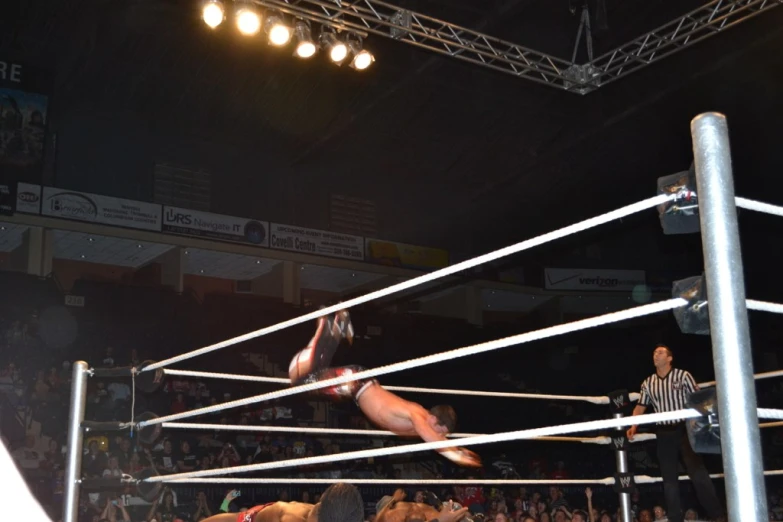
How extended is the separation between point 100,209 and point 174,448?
14.6 ft

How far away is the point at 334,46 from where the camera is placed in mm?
7648

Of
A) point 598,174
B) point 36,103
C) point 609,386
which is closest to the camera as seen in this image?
point 36,103

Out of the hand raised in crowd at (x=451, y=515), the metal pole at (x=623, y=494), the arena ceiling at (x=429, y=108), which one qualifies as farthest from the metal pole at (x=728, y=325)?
the arena ceiling at (x=429, y=108)

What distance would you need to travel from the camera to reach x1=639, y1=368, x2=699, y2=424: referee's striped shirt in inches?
186

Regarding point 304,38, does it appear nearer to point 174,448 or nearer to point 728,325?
point 174,448

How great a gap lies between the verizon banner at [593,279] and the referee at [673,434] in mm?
13857

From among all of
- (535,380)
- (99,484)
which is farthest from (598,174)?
(99,484)

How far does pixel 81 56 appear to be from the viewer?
494 inches

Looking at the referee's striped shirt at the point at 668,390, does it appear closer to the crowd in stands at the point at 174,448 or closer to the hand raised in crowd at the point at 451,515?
the hand raised in crowd at the point at 451,515

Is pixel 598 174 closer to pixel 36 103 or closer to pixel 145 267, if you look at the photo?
pixel 145 267

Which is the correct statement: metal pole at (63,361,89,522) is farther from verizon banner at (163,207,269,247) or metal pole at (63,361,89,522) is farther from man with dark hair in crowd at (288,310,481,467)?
verizon banner at (163,207,269,247)

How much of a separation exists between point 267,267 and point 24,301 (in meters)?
5.04

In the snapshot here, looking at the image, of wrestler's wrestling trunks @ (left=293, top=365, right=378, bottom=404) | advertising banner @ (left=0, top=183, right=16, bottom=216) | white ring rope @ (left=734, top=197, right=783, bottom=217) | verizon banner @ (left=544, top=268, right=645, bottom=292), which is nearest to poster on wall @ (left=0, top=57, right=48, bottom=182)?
advertising banner @ (left=0, top=183, right=16, bottom=216)

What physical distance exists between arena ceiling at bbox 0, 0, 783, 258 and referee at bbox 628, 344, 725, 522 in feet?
18.8
